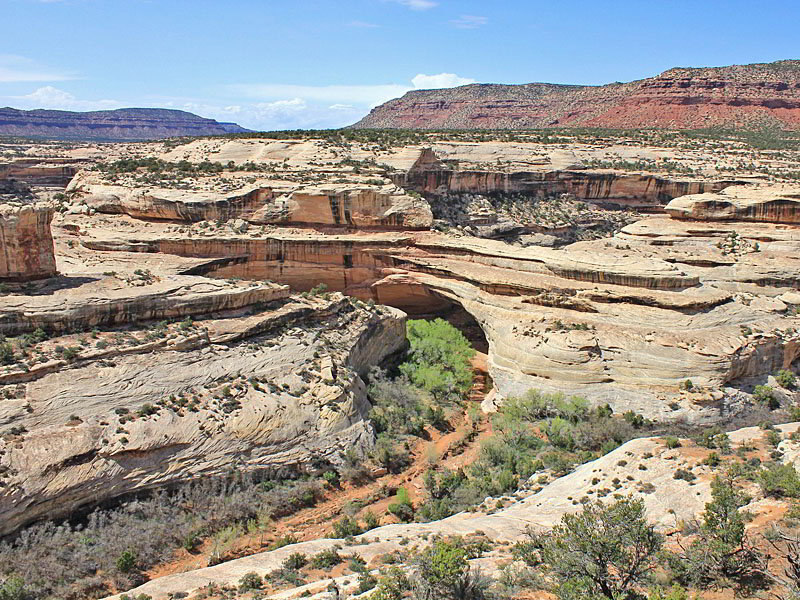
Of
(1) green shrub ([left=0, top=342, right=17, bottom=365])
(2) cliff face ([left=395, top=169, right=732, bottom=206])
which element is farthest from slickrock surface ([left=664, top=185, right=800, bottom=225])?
(1) green shrub ([left=0, top=342, right=17, bottom=365])

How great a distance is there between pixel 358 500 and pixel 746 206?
27.8 m

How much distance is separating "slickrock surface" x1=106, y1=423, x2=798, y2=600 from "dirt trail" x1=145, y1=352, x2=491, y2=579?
1649 millimetres

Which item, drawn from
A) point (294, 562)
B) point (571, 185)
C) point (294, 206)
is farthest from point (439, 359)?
point (571, 185)

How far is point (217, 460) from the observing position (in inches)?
685

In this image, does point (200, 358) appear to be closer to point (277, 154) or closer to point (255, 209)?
point (255, 209)

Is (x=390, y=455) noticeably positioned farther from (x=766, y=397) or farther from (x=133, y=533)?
(x=766, y=397)

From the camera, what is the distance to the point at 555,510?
1537cm

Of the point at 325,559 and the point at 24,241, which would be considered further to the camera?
the point at 24,241

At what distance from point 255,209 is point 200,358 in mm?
13316

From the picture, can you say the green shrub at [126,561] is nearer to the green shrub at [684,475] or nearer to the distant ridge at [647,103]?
the green shrub at [684,475]

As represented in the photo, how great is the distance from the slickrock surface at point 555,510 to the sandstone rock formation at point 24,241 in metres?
12.6

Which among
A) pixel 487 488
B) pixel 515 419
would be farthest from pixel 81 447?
pixel 515 419

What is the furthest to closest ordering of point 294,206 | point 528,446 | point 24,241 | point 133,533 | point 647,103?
point 647,103 < point 294,206 < point 528,446 < point 24,241 < point 133,533

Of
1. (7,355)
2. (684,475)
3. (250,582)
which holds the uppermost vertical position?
(7,355)
